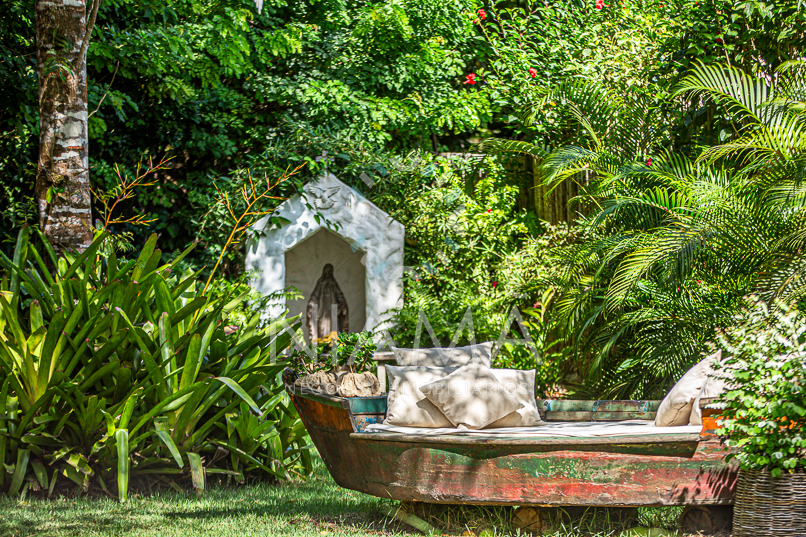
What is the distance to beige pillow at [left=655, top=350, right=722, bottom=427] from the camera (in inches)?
138

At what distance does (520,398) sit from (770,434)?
4.71 feet

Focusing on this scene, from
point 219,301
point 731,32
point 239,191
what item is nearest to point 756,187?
point 731,32

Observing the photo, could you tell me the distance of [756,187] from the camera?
449 cm

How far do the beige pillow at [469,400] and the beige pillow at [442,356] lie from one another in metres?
0.50

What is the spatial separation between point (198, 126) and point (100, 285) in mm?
4092

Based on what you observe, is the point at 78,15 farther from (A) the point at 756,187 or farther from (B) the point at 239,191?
(A) the point at 756,187

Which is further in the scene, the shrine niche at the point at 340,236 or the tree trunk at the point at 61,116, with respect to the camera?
the shrine niche at the point at 340,236

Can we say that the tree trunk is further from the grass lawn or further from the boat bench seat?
the boat bench seat

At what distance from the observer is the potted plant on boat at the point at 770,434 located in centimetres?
284

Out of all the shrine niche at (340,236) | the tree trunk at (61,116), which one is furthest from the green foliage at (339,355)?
the tree trunk at (61,116)

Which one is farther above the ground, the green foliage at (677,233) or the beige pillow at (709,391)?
the green foliage at (677,233)

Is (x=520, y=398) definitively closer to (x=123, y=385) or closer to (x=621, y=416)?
(x=621, y=416)

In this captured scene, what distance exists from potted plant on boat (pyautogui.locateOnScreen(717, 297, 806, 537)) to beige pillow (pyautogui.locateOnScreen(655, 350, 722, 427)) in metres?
0.48

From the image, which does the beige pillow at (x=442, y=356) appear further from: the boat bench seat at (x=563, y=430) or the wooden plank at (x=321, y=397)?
the wooden plank at (x=321, y=397)
